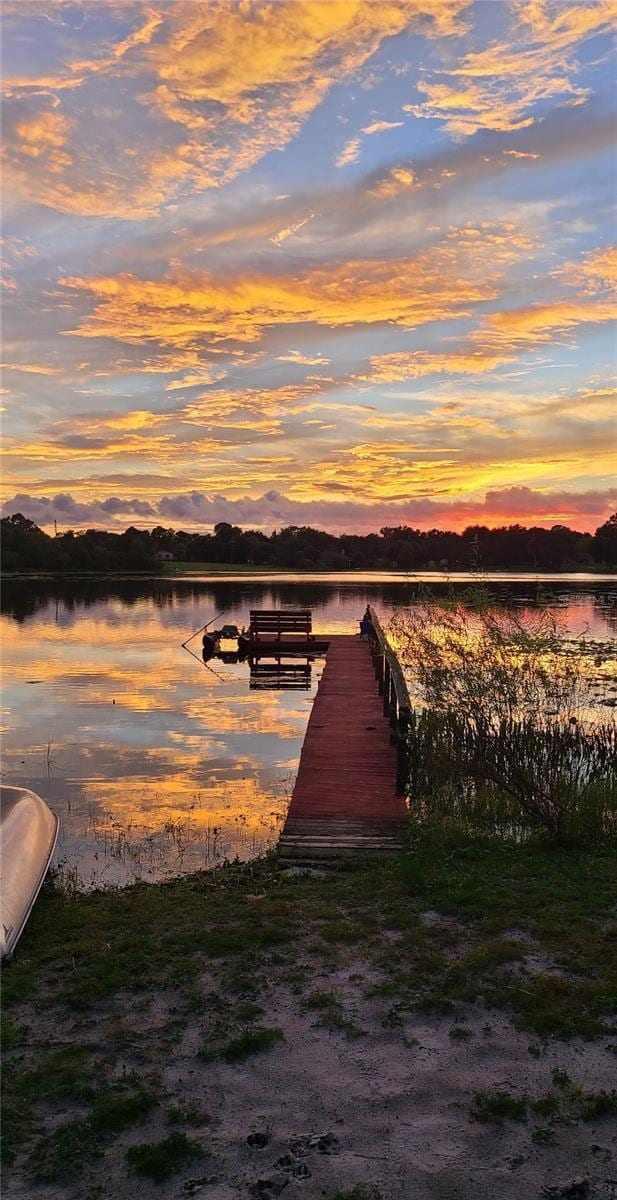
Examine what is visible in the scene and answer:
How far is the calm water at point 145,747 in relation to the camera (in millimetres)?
9828

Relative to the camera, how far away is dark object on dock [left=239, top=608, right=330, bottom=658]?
105ft

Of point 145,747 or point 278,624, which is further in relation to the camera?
point 278,624

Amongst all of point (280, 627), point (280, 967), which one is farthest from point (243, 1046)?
point (280, 627)

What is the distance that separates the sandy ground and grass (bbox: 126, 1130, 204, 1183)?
0.04 metres

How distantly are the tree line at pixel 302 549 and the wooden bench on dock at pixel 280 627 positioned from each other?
70.7 meters

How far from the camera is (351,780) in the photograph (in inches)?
445

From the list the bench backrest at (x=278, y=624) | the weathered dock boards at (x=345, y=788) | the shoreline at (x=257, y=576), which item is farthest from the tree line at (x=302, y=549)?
the weathered dock boards at (x=345, y=788)

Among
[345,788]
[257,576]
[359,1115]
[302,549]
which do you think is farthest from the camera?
[302,549]

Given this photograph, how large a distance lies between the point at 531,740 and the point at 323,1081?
26.6ft

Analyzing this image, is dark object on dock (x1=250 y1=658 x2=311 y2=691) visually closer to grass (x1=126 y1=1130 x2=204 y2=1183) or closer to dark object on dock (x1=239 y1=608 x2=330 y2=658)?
dark object on dock (x1=239 y1=608 x2=330 y2=658)

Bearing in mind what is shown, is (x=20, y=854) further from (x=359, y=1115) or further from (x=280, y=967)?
(x=359, y=1115)

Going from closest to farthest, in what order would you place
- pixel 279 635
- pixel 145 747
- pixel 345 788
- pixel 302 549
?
1. pixel 345 788
2. pixel 145 747
3. pixel 279 635
4. pixel 302 549

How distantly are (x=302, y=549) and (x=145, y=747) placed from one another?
138m

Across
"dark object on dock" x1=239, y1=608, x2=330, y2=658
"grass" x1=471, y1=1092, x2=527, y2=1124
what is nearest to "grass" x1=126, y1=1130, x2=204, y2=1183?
"grass" x1=471, y1=1092, x2=527, y2=1124
